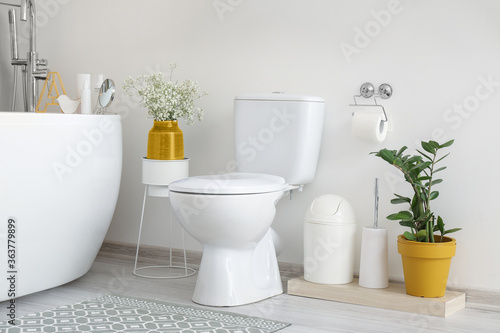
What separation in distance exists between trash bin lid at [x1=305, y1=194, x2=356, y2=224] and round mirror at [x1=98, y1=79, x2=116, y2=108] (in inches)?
39.7

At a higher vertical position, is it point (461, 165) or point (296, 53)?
point (296, 53)

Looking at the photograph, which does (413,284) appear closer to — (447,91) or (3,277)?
(447,91)

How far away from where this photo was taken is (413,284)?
2475 millimetres

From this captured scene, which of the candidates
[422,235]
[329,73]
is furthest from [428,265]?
[329,73]

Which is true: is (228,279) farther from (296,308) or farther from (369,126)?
(369,126)

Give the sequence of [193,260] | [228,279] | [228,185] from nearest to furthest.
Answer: [228,185] → [228,279] → [193,260]

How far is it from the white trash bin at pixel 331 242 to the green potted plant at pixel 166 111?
71cm

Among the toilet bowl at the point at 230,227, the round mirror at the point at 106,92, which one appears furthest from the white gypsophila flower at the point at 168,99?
the toilet bowl at the point at 230,227

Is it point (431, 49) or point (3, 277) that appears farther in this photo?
point (431, 49)

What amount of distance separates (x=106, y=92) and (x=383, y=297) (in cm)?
146

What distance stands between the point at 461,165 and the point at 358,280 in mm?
621

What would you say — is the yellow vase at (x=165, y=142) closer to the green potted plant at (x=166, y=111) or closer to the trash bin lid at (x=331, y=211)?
the green potted plant at (x=166, y=111)

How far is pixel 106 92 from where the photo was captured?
114 inches

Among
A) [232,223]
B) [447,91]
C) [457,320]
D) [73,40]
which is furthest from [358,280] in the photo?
[73,40]
